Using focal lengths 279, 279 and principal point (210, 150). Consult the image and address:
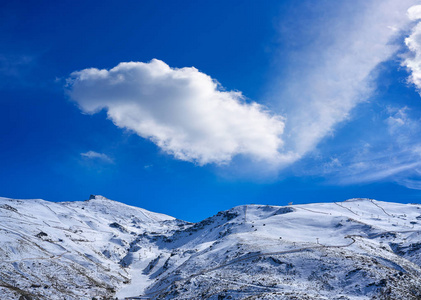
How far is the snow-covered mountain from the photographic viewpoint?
38906 millimetres

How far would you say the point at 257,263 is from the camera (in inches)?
1929

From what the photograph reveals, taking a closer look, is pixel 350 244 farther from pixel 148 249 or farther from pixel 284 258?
pixel 148 249

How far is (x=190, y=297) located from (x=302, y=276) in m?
17.7

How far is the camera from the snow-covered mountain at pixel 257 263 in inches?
1532

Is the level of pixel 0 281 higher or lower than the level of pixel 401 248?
lower

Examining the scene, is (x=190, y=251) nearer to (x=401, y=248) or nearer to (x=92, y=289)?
(x=92, y=289)

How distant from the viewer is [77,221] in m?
137

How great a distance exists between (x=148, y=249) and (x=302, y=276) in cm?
9238

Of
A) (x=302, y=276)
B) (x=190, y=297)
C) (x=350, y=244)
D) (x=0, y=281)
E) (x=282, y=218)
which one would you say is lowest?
(x=0, y=281)

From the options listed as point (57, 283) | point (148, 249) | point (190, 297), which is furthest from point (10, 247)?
point (148, 249)

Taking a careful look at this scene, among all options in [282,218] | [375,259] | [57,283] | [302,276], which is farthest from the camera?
[282,218]

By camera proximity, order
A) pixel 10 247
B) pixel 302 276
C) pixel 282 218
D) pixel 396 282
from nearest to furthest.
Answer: pixel 396 282 → pixel 302 276 → pixel 10 247 → pixel 282 218

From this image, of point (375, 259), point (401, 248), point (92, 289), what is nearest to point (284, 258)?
point (375, 259)

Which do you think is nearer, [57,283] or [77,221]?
[57,283]
